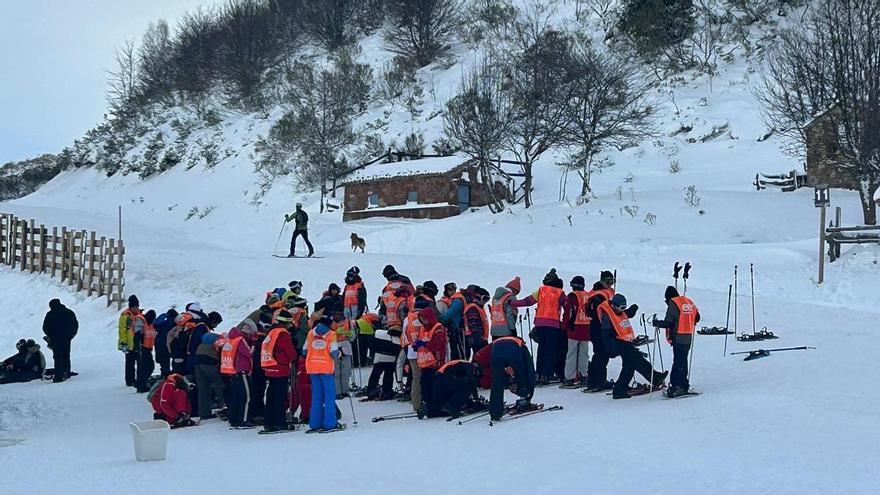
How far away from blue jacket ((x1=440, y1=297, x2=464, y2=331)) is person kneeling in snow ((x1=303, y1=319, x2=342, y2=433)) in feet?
6.34

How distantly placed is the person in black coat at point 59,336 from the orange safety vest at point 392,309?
6.56 metres

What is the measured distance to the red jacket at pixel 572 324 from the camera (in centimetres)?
1312

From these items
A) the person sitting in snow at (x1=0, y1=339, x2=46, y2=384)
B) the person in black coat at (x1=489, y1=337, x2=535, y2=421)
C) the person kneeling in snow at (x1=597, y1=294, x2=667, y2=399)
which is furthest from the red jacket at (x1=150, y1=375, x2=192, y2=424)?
the person sitting in snow at (x1=0, y1=339, x2=46, y2=384)

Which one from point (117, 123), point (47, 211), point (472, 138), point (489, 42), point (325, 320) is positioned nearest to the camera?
point (325, 320)

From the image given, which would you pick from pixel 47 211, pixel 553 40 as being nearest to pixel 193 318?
pixel 47 211

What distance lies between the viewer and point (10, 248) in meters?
27.8

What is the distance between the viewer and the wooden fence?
22906 millimetres

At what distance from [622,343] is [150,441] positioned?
5773 mm

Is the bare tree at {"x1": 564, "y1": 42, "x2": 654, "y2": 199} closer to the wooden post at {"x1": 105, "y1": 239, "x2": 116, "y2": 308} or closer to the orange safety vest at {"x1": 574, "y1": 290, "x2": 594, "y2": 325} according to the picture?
the wooden post at {"x1": 105, "y1": 239, "x2": 116, "y2": 308}

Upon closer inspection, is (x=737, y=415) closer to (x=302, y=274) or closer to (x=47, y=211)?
(x=302, y=274)


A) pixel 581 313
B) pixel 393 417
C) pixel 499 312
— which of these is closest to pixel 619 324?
pixel 581 313

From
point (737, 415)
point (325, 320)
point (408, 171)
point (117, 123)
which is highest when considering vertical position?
point (117, 123)

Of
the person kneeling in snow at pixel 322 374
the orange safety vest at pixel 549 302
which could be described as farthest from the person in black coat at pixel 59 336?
the orange safety vest at pixel 549 302

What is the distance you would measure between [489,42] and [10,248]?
155ft
